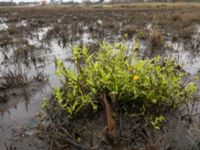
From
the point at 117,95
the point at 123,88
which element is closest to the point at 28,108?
the point at 117,95

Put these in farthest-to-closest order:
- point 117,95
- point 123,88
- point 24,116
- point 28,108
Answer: point 28,108 → point 24,116 → point 117,95 → point 123,88

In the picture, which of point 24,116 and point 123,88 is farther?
point 24,116

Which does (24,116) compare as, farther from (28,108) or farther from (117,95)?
(117,95)

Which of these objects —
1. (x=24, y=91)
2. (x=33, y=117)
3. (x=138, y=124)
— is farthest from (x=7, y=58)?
(x=138, y=124)

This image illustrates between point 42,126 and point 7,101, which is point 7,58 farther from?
point 42,126

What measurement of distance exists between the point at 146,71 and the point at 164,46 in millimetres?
4930

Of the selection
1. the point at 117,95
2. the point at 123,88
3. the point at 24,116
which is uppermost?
the point at 123,88

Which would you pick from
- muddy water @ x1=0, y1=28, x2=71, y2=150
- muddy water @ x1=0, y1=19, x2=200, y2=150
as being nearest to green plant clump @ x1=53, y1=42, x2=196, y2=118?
muddy water @ x1=0, y1=19, x2=200, y2=150

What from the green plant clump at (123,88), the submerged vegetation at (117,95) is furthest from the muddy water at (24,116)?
the green plant clump at (123,88)

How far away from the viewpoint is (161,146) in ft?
8.43

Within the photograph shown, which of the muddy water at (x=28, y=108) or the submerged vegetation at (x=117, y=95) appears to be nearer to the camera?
the submerged vegetation at (x=117, y=95)

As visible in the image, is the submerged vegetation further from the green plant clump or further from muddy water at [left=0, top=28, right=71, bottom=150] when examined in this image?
muddy water at [left=0, top=28, right=71, bottom=150]

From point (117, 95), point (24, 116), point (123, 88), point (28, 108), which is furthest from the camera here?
point (28, 108)

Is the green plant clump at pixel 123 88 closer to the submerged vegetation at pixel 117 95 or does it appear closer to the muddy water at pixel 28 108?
the submerged vegetation at pixel 117 95
